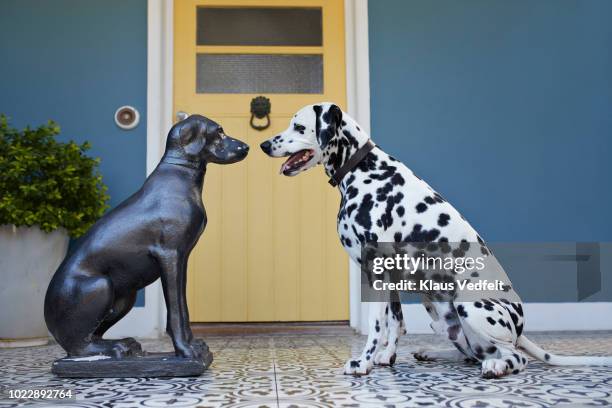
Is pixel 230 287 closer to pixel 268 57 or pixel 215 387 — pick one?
pixel 268 57

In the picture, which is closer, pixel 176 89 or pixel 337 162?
pixel 337 162

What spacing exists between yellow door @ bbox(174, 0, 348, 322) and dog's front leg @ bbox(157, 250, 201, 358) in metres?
1.95

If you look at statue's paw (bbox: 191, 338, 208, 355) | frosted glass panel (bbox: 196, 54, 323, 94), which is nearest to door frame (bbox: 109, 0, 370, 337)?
frosted glass panel (bbox: 196, 54, 323, 94)

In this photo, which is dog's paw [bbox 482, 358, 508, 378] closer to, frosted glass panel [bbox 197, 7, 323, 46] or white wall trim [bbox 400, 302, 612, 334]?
white wall trim [bbox 400, 302, 612, 334]

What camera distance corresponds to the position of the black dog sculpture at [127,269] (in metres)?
1.94

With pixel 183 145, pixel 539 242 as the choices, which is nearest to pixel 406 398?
pixel 183 145

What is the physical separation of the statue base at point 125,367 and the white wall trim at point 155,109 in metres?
1.75

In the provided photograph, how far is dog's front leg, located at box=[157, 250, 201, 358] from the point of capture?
1.97 metres

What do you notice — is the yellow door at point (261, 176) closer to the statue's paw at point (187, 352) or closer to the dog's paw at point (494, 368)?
the statue's paw at point (187, 352)

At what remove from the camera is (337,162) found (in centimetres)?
225

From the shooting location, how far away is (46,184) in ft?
10.5

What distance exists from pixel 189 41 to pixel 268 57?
1.97 feet

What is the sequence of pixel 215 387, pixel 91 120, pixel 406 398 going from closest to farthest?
1. pixel 406 398
2. pixel 215 387
3. pixel 91 120

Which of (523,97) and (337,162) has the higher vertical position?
(523,97)
